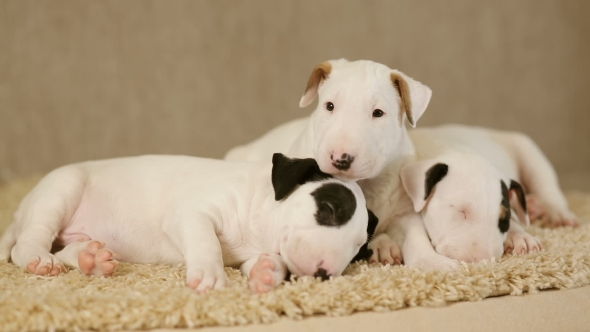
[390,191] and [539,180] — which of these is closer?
[390,191]

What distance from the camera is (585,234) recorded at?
2.63 meters

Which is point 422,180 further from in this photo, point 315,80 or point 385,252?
point 315,80

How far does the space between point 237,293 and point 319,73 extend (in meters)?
1.07

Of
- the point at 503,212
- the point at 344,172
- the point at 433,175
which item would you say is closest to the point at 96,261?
the point at 344,172

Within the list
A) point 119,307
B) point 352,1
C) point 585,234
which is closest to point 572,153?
point 352,1

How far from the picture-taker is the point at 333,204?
6.00 feet

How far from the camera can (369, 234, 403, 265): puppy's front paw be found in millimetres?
2250

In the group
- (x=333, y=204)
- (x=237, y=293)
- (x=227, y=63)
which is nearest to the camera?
(x=237, y=293)

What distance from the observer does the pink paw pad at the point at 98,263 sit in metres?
1.94

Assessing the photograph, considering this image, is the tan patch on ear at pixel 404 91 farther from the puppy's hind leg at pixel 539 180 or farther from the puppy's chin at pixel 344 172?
the puppy's hind leg at pixel 539 180

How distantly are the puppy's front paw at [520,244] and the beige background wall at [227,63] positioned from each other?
87.6 inches

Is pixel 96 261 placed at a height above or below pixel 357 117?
below

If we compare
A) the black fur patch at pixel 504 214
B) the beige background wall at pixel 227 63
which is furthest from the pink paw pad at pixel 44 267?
the beige background wall at pixel 227 63

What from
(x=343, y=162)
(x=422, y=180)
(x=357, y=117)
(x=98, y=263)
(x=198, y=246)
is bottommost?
(x=98, y=263)
